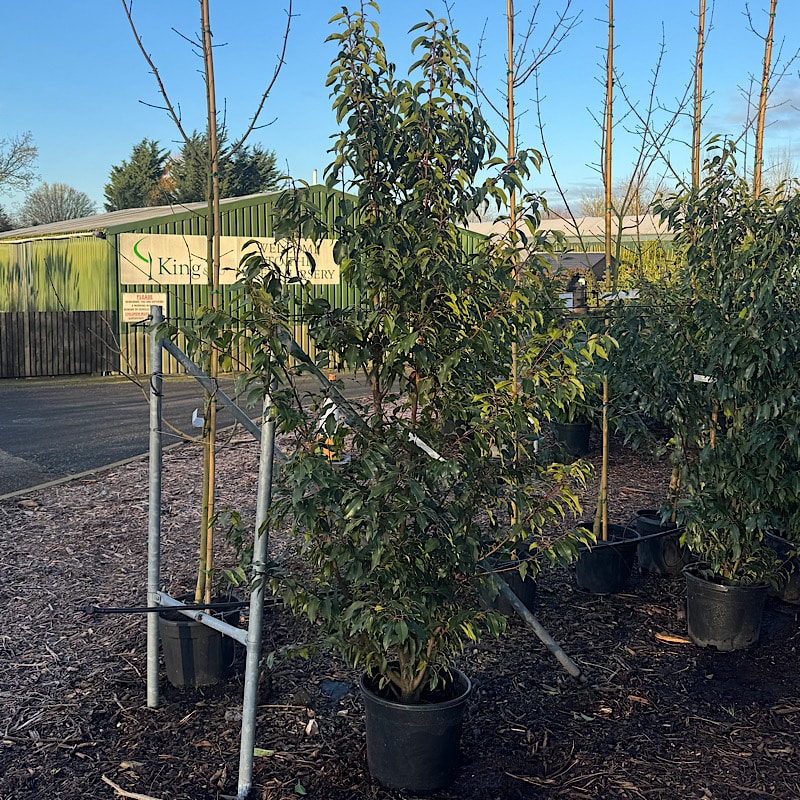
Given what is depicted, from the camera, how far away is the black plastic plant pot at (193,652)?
3.80 m

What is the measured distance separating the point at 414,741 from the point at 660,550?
9.91 ft

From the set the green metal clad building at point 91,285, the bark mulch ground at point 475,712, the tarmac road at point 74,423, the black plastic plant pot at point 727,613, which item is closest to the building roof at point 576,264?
the black plastic plant pot at point 727,613

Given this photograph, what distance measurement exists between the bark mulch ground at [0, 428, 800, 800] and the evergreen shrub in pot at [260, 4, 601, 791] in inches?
16.7

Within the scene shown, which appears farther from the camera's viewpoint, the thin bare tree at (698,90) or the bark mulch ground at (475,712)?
the thin bare tree at (698,90)

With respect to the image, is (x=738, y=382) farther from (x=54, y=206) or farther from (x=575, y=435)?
(x=54, y=206)

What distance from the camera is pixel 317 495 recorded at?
109 inches

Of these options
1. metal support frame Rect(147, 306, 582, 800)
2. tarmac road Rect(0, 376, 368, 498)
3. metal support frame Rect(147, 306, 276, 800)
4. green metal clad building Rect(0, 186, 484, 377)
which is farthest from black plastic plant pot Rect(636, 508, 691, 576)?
green metal clad building Rect(0, 186, 484, 377)

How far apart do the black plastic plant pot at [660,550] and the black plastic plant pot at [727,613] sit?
0.88 meters

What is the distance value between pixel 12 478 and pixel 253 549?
248 inches

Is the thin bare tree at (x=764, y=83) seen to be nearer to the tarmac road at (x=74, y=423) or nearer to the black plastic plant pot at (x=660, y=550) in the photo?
the black plastic plant pot at (x=660, y=550)

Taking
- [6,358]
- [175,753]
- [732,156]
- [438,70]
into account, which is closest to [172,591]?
[175,753]

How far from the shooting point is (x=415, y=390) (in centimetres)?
298

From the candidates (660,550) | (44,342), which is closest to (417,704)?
(660,550)

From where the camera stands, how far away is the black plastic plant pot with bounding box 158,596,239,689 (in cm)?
380
